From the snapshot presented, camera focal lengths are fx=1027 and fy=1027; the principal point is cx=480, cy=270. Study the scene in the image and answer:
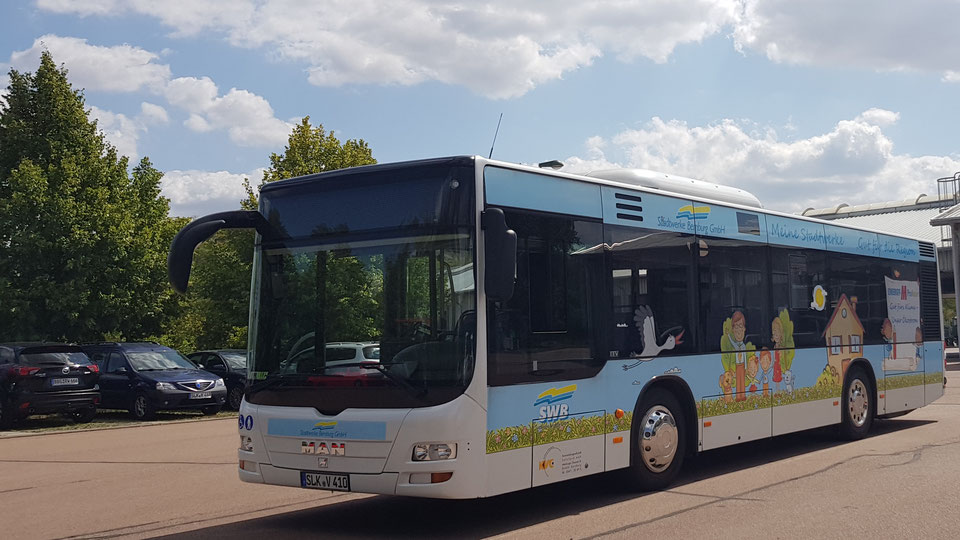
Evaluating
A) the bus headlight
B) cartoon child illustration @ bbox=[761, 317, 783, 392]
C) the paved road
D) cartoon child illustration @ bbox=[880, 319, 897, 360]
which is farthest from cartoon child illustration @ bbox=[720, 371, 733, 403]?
cartoon child illustration @ bbox=[880, 319, 897, 360]

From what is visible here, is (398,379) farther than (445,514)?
No

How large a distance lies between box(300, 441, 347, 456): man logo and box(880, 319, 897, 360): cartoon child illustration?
32.2 feet

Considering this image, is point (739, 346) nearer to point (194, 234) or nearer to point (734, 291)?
point (734, 291)

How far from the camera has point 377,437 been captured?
25.8 ft

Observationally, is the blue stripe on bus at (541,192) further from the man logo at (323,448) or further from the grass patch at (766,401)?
the grass patch at (766,401)

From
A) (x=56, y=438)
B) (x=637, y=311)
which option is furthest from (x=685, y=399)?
(x=56, y=438)

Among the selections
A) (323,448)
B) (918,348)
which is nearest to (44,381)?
(323,448)

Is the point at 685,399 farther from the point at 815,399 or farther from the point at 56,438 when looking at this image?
the point at 56,438

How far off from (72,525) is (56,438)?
412 inches

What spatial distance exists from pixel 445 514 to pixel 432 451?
5.84 ft

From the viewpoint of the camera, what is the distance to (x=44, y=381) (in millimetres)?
20484

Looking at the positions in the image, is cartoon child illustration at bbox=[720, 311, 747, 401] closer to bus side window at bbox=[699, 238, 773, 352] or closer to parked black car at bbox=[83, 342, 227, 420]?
bus side window at bbox=[699, 238, 773, 352]

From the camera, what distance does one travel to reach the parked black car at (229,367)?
25.5m

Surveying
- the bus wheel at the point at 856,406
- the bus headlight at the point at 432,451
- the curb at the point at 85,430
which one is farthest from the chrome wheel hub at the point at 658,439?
the curb at the point at 85,430
